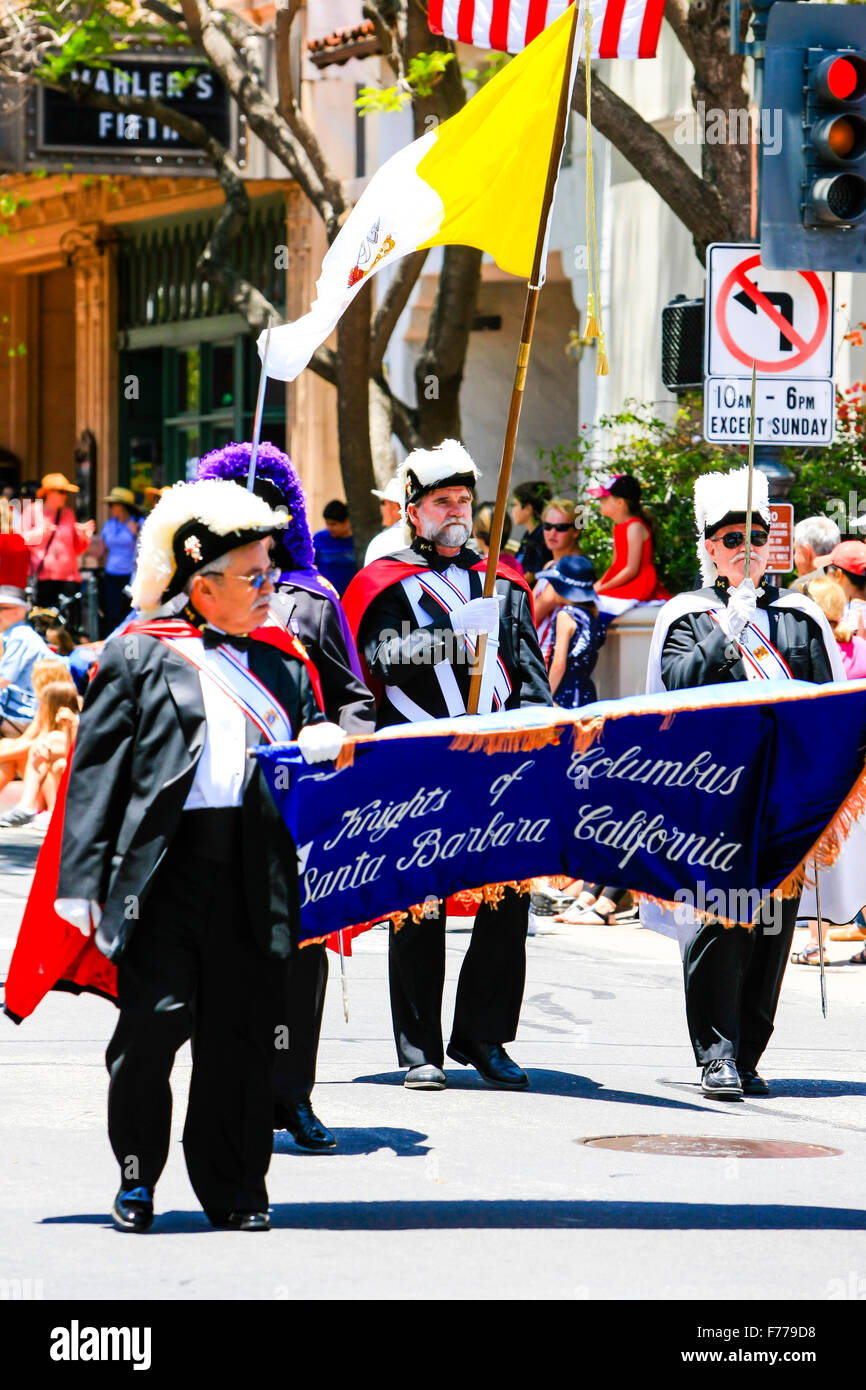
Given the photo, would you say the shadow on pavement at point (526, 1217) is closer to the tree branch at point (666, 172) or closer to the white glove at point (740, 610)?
the white glove at point (740, 610)

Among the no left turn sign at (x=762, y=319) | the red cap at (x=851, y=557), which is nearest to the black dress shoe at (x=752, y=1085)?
the no left turn sign at (x=762, y=319)

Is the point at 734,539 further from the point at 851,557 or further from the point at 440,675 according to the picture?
the point at 851,557

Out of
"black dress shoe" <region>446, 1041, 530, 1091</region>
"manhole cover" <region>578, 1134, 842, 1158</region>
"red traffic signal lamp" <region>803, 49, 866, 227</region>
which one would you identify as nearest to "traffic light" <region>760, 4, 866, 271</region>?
"red traffic signal lamp" <region>803, 49, 866, 227</region>

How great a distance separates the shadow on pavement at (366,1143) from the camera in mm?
7371

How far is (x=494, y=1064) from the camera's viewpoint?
8500 mm

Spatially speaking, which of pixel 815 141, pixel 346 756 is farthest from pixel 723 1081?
pixel 815 141

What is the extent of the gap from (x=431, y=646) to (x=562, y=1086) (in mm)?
1619

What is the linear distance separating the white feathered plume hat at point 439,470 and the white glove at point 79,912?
267 cm

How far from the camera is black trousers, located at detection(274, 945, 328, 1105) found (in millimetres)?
7336

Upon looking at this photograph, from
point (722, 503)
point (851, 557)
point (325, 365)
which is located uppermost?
point (325, 365)

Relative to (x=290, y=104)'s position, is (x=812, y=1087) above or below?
below

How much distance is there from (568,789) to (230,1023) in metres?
1.28
